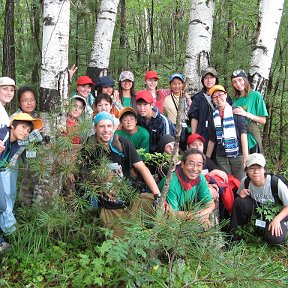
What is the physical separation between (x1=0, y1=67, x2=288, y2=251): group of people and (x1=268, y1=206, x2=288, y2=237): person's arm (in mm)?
12

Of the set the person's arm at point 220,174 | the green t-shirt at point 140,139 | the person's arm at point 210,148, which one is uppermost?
the green t-shirt at point 140,139


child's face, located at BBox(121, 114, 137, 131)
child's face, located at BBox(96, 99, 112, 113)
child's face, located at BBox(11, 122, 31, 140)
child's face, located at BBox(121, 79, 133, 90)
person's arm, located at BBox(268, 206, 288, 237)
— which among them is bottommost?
person's arm, located at BBox(268, 206, 288, 237)

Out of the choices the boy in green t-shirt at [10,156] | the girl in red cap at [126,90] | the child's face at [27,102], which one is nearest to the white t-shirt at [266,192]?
the girl in red cap at [126,90]

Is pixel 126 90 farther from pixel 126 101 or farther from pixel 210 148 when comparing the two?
pixel 210 148

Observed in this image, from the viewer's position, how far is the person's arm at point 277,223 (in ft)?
14.2

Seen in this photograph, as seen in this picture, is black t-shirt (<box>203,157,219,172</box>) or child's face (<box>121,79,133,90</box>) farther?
child's face (<box>121,79,133,90</box>)

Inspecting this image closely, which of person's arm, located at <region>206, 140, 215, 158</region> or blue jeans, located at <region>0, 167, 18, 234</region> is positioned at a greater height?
person's arm, located at <region>206, 140, 215, 158</region>

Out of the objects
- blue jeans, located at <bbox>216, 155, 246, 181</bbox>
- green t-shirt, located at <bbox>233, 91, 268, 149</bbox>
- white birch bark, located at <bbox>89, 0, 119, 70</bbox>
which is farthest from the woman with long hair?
white birch bark, located at <bbox>89, 0, 119, 70</bbox>

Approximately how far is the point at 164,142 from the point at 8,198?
210 cm

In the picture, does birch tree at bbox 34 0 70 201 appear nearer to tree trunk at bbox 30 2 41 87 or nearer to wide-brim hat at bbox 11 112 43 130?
wide-brim hat at bbox 11 112 43 130

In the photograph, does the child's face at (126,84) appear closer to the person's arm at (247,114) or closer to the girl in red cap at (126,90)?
the girl in red cap at (126,90)

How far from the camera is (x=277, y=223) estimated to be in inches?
170

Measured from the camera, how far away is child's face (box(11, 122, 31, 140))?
13.0 ft

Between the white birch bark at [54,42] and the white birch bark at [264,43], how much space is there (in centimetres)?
340
